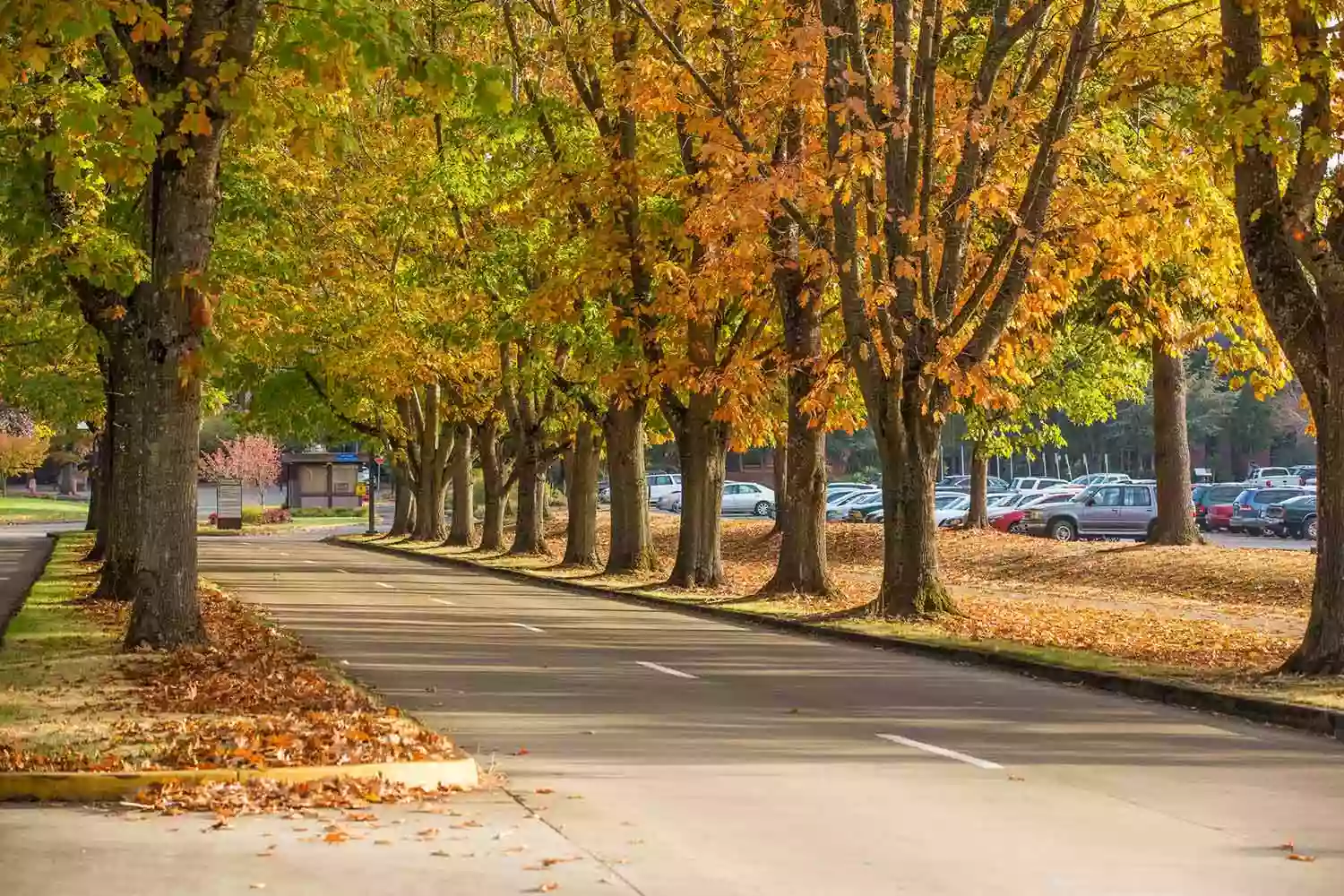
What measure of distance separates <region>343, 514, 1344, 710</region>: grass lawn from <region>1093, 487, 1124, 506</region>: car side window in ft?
26.2

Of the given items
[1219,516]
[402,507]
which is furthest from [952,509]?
[402,507]

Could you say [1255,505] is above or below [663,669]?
above

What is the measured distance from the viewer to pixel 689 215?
26984mm

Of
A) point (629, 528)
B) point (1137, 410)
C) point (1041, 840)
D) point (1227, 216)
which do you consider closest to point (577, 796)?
point (1041, 840)

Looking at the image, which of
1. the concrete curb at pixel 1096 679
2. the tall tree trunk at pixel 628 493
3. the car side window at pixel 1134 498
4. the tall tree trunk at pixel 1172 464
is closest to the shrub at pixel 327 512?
the car side window at pixel 1134 498

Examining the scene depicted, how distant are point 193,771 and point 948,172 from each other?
60.3 ft

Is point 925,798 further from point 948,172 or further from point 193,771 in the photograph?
point 948,172

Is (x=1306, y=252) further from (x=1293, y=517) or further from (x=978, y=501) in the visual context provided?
(x=1293, y=517)

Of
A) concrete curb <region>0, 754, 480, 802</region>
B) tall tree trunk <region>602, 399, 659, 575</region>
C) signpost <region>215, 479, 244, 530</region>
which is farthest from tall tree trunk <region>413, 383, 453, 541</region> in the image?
concrete curb <region>0, 754, 480, 802</region>

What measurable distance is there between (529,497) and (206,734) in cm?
3830

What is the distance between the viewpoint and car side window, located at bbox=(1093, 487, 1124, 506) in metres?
54.8

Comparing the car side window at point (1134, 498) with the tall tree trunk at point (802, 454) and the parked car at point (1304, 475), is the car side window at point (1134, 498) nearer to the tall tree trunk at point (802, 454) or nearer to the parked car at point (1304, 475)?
the tall tree trunk at point (802, 454)

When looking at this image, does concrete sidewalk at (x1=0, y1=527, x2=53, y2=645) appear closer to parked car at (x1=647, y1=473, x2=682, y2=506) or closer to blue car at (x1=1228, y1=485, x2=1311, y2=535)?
parked car at (x1=647, y1=473, x2=682, y2=506)

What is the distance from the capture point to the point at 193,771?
10398 mm
